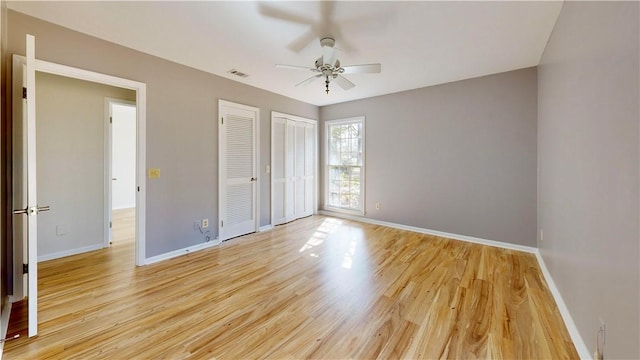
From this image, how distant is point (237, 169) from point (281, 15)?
2.51m

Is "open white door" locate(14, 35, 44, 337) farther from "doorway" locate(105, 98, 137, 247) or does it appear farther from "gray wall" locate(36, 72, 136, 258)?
"doorway" locate(105, 98, 137, 247)

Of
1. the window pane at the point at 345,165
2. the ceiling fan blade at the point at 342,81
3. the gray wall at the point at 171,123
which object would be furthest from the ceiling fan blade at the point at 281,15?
the window pane at the point at 345,165

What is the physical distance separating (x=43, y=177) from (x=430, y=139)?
5613 mm

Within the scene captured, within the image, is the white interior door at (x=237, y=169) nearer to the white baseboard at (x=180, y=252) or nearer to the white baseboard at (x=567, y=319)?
the white baseboard at (x=180, y=252)

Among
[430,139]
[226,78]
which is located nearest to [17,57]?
[226,78]

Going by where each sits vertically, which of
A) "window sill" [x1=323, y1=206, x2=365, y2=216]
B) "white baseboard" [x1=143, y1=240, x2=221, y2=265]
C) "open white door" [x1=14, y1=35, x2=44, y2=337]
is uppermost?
"open white door" [x1=14, y1=35, x2=44, y2=337]

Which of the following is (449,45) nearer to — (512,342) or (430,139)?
(430,139)

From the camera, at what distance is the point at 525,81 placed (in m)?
3.45

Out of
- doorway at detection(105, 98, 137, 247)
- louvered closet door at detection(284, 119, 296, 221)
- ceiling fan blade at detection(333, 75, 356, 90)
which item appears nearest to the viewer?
ceiling fan blade at detection(333, 75, 356, 90)

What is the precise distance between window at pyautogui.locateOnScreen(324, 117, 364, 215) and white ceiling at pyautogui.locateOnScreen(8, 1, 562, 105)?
194 centimetres

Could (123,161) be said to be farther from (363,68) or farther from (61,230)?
(363,68)

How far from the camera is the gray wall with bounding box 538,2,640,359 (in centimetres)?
110

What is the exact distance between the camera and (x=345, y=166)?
5566 mm

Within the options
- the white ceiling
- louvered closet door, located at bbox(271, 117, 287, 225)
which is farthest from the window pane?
the white ceiling
